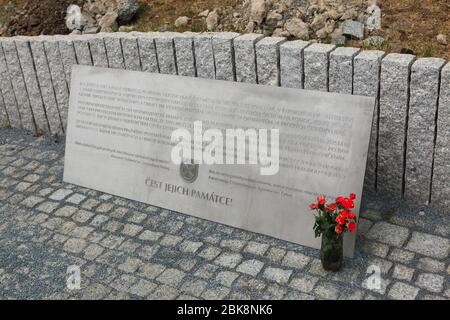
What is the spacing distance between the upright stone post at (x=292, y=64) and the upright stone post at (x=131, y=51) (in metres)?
1.79

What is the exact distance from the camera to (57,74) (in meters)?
6.95

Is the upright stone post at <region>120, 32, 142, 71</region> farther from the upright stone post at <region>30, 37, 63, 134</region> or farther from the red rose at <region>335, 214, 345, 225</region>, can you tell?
the red rose at <region>335, 214, 345, 225</region>

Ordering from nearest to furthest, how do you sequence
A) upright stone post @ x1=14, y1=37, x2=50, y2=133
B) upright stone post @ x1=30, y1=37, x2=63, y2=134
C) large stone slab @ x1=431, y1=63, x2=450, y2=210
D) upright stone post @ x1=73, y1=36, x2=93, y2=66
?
large stone slab @ x1=431, y1=63, x2=450, y2=210 < upright stone post @ x1=73, y1=36, x2=93, y2=66 < upright stone post @ x1=30, y1=37, x2=63, y2=134 < upright stone post @ x1=14, y1=37, x2=50, y2=133

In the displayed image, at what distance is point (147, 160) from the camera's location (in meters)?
5.70

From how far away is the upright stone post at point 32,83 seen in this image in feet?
23.3

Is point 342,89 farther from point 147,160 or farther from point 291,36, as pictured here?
point 147,160

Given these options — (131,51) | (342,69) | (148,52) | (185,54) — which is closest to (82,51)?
(131,51)

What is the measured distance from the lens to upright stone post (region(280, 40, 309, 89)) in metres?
5.20

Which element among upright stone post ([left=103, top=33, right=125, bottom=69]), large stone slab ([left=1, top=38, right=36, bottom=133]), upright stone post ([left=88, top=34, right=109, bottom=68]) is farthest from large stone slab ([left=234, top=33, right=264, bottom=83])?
large stone slab ([left=1, top=38, right=36, bottom=133])

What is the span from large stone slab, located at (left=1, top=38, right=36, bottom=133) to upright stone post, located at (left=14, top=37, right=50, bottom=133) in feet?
0.23

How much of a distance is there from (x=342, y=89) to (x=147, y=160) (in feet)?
6.94

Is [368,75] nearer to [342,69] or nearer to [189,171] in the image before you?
[342,69]

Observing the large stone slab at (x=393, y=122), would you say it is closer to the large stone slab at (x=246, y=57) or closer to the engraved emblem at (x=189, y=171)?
the large stone slab at (x=246, y=57)
